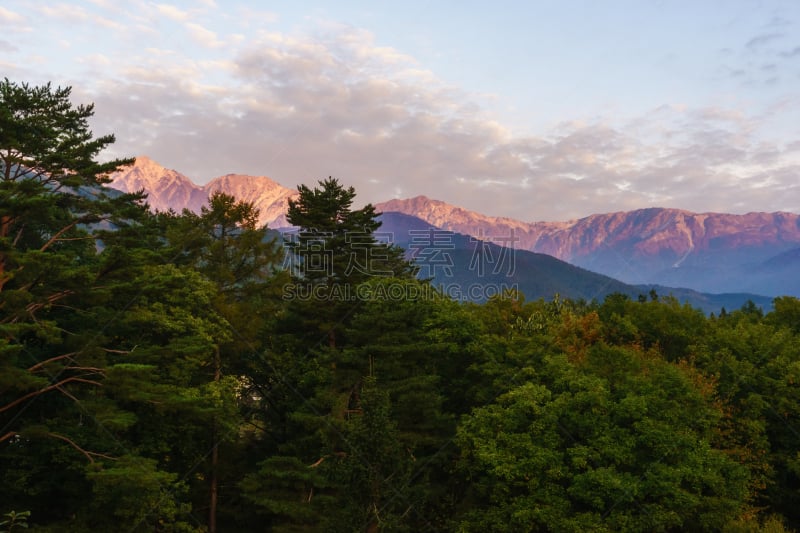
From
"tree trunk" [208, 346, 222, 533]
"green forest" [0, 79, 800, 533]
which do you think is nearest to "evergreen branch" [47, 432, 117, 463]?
"green forest" [0, 79, 800, 533]

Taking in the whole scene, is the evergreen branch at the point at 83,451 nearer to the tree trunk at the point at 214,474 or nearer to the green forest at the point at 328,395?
the green forest at the point at 328,395

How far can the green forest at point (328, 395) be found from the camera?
21047mm

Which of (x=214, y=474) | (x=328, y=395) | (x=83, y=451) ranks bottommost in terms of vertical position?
(x=214, y=474)

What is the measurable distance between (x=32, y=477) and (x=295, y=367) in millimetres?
13590

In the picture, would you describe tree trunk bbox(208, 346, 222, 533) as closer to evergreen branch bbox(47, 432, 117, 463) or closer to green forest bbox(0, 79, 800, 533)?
green forest bbox(0, 79, 800, 533)

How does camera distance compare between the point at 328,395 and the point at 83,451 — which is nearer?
the point at 83,451

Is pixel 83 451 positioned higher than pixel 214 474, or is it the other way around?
pixel 83 451

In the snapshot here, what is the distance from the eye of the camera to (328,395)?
91.6 feet

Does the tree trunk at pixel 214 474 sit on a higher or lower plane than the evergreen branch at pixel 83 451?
lower

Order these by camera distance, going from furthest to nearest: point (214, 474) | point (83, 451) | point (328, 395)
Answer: point (214, 474) < point (328, 395) < point (83, 451)

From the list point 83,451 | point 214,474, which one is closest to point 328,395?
point 214,474

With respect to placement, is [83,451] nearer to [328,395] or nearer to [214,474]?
[328,395]

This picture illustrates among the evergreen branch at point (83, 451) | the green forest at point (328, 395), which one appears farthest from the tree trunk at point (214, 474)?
the evergreen branch at point (83, 451)

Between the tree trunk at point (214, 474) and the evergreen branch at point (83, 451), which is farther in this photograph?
the tree trunk at point (214, 474)
